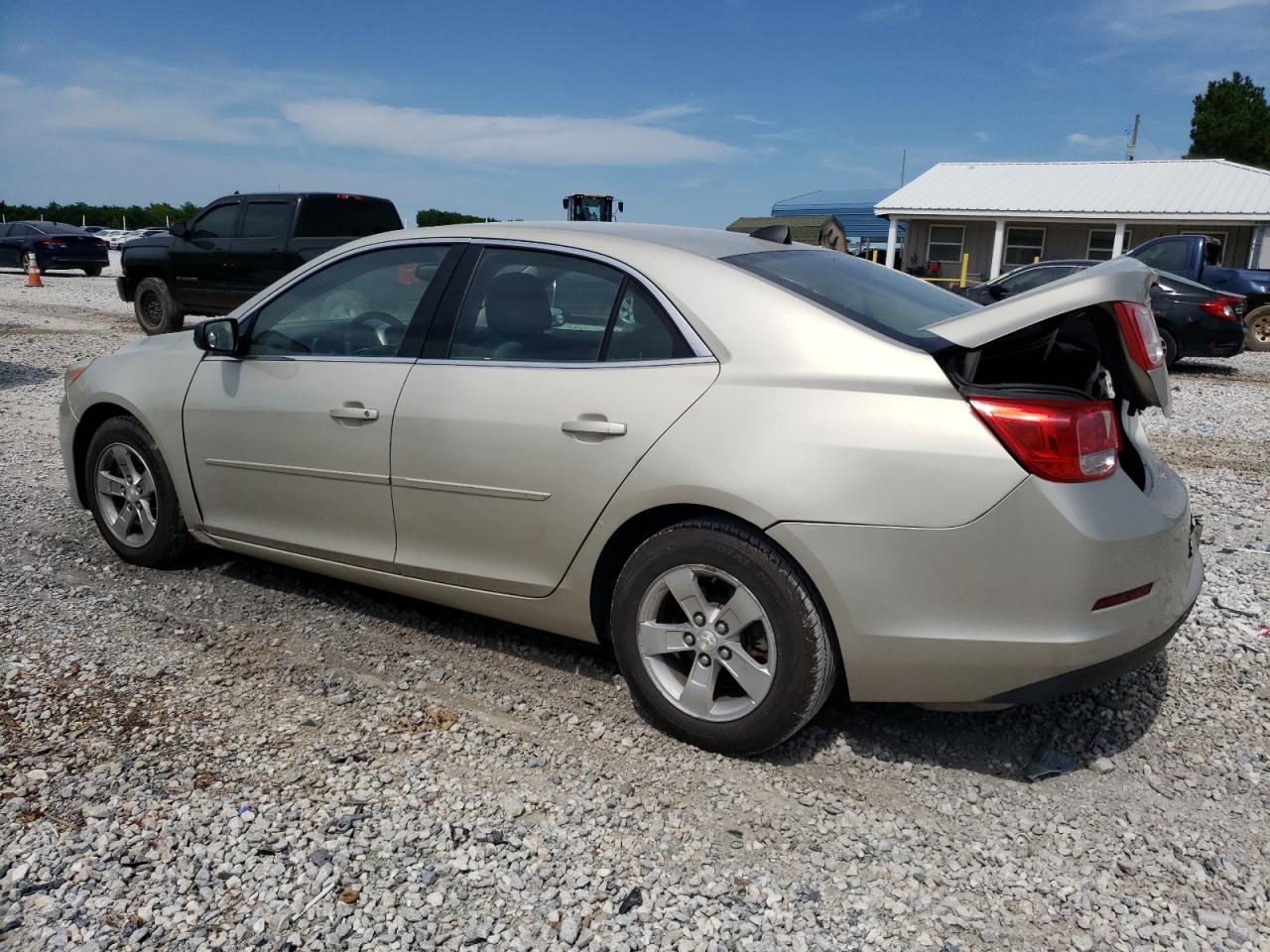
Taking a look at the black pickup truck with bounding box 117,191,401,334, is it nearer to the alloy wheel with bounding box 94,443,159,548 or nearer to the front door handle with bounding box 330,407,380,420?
the alloy wheel with bounding box 94,443,159,548

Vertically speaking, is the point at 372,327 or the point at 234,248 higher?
the point at 234,248

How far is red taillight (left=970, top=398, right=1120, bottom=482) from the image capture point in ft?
8.68

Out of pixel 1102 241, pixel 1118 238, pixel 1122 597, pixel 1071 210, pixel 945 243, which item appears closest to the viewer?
pixel 1122 597

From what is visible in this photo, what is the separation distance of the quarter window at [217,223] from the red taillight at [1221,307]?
497 inches

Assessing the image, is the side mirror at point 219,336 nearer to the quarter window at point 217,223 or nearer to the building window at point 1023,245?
the quarter window at point 217,223

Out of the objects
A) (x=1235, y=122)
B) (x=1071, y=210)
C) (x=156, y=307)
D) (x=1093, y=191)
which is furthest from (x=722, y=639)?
(x=1235, y=122)

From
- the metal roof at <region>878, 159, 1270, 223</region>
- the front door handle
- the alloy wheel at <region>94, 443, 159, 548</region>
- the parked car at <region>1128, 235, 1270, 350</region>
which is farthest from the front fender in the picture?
the metal roof at <region>878, 159, 1270, 223</region>

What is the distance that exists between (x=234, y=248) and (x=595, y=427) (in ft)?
40.0

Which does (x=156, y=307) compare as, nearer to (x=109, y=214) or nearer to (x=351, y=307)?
(x=351, y=307)

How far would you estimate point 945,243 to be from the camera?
31453 mm

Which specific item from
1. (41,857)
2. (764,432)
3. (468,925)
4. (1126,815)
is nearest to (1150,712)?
(1126,815)

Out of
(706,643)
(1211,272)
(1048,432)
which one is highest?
(1211,272)

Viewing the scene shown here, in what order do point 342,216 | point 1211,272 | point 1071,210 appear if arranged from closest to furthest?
point 342,216
point 1211,272
point 1071,210

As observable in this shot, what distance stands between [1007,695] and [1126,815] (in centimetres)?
54
